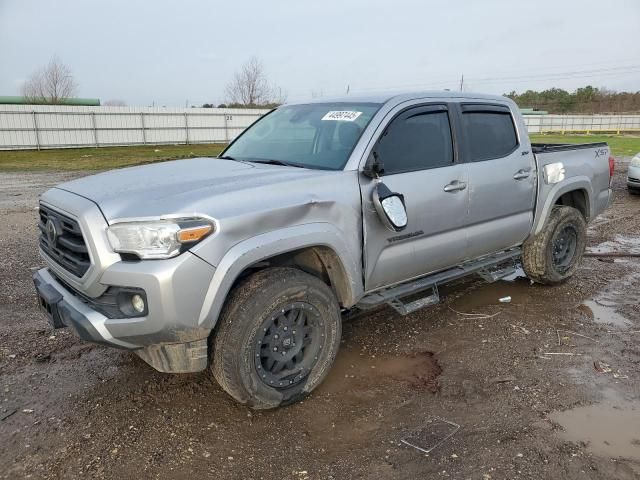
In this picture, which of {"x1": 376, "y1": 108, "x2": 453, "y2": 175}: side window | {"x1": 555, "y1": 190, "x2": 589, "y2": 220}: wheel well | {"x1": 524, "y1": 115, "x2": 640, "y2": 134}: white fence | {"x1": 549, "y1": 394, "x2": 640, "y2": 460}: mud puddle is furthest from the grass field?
{"x1": 524, "y1": 115, "x2": 640, "y2": 134}: white fence

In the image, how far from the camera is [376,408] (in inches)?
132

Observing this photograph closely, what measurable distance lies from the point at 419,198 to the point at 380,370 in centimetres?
128

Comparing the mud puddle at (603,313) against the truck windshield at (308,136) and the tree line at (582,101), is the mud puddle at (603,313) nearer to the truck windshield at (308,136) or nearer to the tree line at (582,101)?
the truck windshield at (308,136)

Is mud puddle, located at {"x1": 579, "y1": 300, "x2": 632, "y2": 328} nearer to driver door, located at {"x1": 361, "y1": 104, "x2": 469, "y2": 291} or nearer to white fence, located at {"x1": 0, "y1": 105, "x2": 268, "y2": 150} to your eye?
driver door, located at {"x1": 361, "y1": 104, "x2": 469, "y2": 291}

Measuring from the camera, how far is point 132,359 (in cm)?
400

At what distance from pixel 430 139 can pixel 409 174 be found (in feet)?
1.59

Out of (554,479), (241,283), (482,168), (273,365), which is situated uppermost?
(482,168)

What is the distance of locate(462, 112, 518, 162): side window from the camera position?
444 centimetres

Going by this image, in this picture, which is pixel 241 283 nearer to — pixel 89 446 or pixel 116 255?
pixel 116 255

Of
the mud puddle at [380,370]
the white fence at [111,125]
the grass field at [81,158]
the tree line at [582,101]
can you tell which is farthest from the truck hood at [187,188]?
the tree line at [582,101]

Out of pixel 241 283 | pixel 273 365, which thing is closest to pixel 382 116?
pixel 241 283

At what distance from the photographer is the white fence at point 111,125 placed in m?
26.9

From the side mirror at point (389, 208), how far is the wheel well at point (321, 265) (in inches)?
16.9

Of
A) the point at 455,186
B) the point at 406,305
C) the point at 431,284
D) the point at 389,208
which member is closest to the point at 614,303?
the point at 431,284
